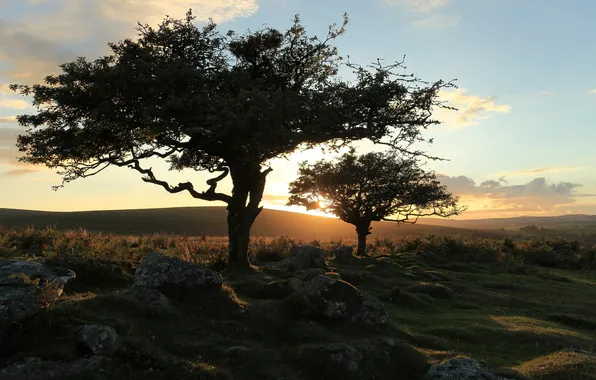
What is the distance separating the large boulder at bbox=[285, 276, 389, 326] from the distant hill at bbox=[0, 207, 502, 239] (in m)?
72.2

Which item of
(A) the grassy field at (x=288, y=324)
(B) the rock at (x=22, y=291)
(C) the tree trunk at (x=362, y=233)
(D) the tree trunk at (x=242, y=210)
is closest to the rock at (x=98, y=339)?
(A) the grassy field at (x=288, y=324)

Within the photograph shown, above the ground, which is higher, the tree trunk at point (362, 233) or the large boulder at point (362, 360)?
the tree trunk at point (362, 233)

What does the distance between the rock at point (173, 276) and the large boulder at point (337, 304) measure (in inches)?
104

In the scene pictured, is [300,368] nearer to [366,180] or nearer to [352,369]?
[352,369]

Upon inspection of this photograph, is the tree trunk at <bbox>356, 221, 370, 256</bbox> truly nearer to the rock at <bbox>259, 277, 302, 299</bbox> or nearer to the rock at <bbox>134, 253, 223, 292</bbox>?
the rock at <bbox>259, 277, 302, 299</bbox>

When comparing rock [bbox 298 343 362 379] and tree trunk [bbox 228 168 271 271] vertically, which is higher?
tree trunk [bbox 228 168 271 271]

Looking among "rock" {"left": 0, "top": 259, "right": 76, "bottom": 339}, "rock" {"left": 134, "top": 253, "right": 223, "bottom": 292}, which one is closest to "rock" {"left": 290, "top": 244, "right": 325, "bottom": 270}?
"rock" {"left": 134, "top": 253, "right": 223, "bottom": 292}

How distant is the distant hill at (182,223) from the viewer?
342 feet

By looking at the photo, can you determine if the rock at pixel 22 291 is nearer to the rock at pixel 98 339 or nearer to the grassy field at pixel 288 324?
the grassy field at pixel 288 324

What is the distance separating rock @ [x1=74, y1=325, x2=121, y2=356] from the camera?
28.0 ft

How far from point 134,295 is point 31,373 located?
3968 millimetres

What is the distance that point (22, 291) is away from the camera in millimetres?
9133

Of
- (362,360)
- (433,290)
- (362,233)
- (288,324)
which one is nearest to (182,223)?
(362,233)

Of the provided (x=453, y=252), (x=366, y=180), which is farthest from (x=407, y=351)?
(x=453, y=252)
